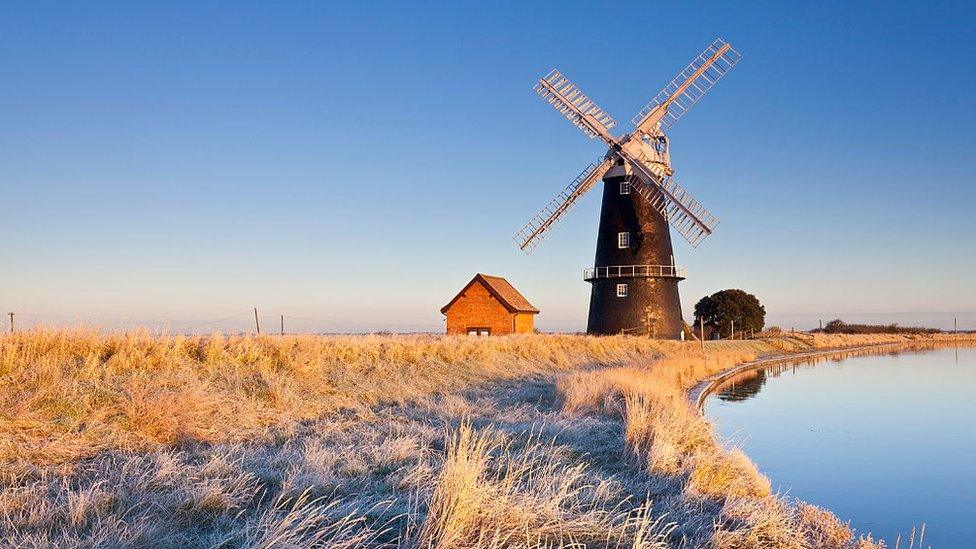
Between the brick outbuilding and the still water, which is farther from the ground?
the brick outbuilding

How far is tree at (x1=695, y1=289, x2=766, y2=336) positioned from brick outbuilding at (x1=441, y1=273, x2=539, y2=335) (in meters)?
22.1

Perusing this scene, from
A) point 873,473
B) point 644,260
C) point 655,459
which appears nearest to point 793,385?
point 644,260

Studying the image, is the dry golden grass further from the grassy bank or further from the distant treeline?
the distant treeline

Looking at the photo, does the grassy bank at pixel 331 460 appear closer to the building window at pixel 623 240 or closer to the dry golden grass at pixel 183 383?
the dry golden grass at pixel 183 383

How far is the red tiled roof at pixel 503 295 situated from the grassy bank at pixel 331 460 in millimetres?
20176

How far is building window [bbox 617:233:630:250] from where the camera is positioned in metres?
33.2

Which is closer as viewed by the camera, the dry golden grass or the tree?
the dry golden grass

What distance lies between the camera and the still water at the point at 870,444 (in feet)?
31.1

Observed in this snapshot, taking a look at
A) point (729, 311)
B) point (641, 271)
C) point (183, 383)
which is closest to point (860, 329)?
point (729, 311)

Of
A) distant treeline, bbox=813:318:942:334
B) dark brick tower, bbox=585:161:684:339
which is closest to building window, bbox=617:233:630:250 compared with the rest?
dark brick tower, bbox=585:161:684:339

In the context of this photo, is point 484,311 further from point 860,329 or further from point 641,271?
point 860,329

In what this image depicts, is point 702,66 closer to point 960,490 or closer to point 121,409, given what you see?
point 960,490

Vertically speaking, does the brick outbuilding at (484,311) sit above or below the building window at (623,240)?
below

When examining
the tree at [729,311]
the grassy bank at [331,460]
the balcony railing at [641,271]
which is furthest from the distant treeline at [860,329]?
the grassy bank at [331,460]
